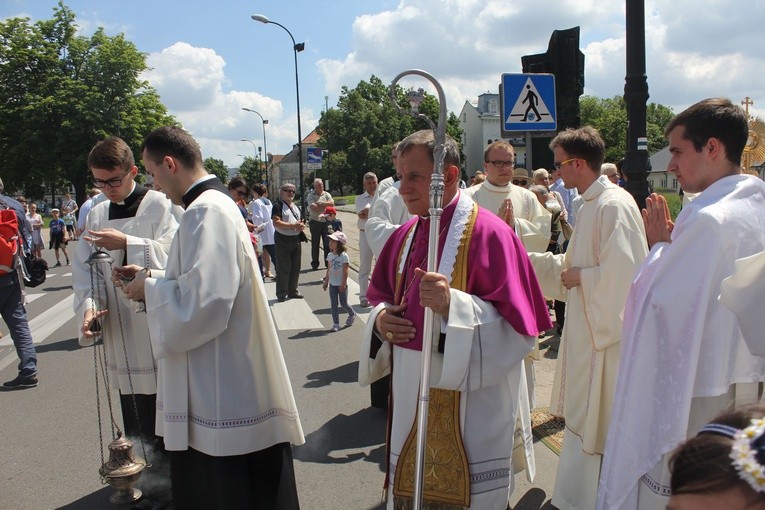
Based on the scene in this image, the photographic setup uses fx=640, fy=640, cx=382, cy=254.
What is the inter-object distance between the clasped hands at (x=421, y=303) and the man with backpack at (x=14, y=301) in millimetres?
4760

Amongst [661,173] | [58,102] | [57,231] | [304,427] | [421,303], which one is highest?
[58,102]

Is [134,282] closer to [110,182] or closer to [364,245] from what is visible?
[110,182]

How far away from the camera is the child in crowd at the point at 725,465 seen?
3.58 feet

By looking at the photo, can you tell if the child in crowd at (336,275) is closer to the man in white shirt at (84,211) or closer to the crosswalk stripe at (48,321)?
the man in white shirt at (84,211)

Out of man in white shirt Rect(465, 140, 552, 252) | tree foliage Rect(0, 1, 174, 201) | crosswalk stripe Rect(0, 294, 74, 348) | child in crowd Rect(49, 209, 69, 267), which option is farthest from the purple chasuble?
tree foliage Rect(0, 1, 174, 201)

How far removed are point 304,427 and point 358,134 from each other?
214ft

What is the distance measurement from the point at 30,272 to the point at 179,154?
16.4 ft

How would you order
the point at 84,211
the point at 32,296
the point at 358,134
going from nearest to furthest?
the point at 84,211, the point at 32,296, the point at 358,134

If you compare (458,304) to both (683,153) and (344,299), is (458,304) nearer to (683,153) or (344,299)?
(683,153)

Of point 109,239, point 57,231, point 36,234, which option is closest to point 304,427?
point 109,239

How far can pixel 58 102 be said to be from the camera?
42.3m

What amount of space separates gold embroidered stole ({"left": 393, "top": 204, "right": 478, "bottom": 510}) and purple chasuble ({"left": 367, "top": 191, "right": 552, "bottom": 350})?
53 mm

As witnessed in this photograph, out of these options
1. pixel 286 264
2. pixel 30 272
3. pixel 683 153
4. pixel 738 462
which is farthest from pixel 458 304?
pixel 286 264

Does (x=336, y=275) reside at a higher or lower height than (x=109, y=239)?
lower
